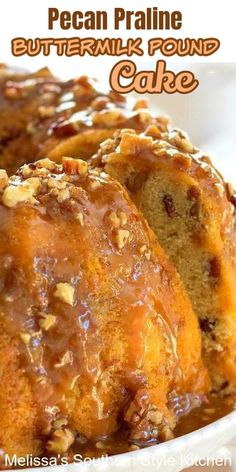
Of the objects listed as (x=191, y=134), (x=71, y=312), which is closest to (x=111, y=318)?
(x=71, y=312)

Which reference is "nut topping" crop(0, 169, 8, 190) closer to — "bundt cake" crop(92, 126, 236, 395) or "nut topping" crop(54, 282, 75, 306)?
"nut topping" crop(54, 282, 75, 306)

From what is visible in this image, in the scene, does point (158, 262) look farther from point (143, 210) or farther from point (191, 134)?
point (191, 134)

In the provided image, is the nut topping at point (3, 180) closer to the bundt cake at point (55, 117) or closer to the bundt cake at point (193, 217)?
the bundt cake at point (193, 217)

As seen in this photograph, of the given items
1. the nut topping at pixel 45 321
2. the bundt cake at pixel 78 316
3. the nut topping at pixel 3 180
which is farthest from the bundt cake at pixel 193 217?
the nut topping at pixel 45 321

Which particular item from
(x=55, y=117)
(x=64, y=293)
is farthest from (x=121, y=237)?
(x=55, y=117)

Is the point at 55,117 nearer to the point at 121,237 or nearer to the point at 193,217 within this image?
the point at 193,217

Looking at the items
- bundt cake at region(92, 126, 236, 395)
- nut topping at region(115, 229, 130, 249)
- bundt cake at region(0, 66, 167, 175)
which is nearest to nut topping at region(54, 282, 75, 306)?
nut topping at region(115, 229, 130, 249)
